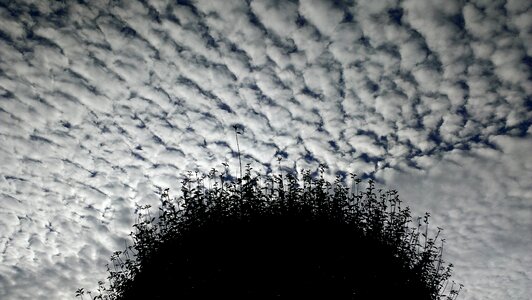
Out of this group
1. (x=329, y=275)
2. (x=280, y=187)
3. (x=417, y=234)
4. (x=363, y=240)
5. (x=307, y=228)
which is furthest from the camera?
(x=417, y=234)

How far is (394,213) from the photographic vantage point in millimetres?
13734

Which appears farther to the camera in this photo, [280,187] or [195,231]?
[280,187]

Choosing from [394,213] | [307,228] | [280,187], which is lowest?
[307,228]

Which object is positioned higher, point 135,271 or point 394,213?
point 394,213

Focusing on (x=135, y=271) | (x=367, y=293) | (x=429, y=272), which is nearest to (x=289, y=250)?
(x=367, y=293)

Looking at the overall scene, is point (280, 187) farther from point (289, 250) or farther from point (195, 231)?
point (195, 231)

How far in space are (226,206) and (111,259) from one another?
7.14 metres

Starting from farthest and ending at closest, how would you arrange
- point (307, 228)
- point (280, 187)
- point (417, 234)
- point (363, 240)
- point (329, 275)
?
1. point (417, 234)
2. point (280, 187)
3. point (363, 240)
4. point (307, 228)
5. point (329, 275)

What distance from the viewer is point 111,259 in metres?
14.7

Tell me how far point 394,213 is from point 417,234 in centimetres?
202

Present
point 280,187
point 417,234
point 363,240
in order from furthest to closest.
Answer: point 417,234, point 280,187, point 363,240

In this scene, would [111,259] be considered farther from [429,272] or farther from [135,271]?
[429,272]

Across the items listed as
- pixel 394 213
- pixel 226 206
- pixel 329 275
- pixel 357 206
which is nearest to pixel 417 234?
pixel 394 213

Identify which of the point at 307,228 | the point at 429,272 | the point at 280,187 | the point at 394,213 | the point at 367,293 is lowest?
the point at 367,293
